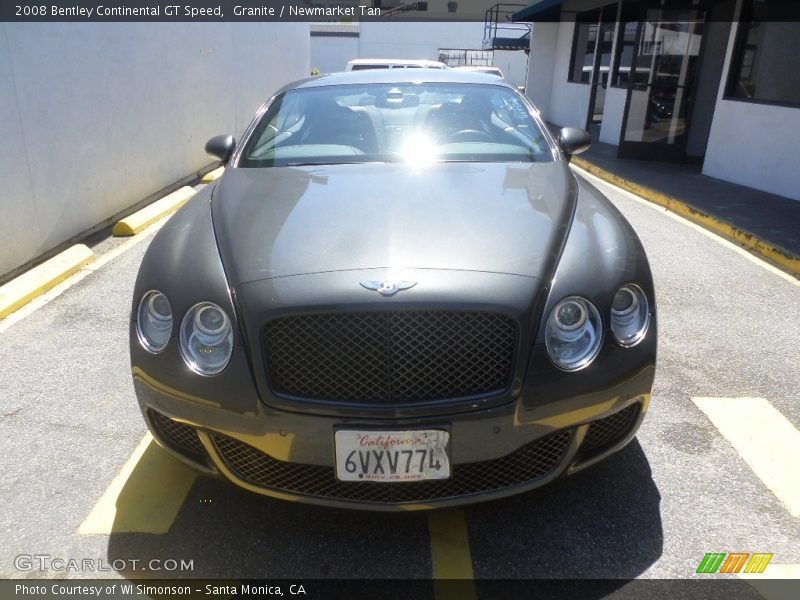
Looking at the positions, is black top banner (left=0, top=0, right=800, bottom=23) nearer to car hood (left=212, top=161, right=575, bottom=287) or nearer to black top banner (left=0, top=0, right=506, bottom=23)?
black top banner (left=0, top=0, right=506, bottom=23)

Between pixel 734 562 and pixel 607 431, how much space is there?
61cm

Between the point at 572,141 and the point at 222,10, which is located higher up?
the point at 222,10

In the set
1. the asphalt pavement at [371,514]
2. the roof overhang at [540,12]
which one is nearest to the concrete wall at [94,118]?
the asphalt pavement at [371,514]

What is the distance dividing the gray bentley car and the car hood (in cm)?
1

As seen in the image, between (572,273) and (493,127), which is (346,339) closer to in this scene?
(572,273)

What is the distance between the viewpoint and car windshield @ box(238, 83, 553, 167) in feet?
10.7

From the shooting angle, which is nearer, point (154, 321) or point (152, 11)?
point (154, 321)

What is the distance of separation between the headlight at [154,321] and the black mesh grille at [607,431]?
1475 mm

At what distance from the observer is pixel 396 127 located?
3482 mm

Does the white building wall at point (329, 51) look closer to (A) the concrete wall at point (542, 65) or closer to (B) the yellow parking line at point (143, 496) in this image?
(A) the concrete wall at point (542, 65)

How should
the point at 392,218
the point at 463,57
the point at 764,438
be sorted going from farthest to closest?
the point at 463,57
the point at 764,438
the point at 392,218

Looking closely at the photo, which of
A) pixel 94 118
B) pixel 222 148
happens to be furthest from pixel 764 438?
pixel 94 118

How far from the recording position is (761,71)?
869 centimetres

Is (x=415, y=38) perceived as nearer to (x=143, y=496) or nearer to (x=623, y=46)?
(x=623, y=46)
